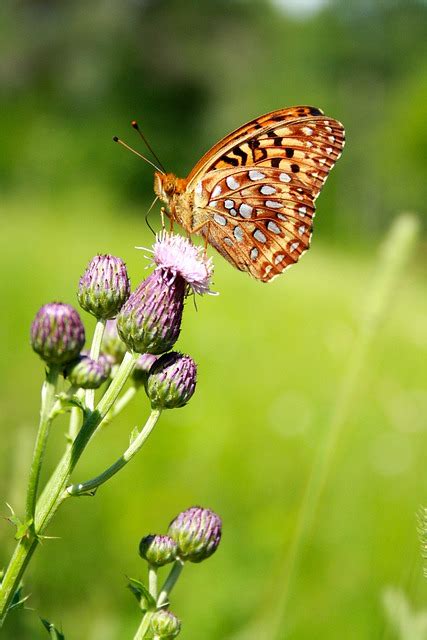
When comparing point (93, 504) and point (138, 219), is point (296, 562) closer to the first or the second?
point (93, 504)

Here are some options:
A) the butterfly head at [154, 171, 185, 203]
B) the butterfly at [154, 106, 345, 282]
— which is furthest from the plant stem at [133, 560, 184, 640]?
the butterfly head at [154, 171, 185, 203]

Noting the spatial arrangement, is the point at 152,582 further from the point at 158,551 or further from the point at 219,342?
the point at 219,342

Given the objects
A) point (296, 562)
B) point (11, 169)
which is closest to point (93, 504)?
point (296, 562)

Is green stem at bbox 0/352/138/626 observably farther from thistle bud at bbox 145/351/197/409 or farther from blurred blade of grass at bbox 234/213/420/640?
blurred blade of grass at bbox 234/213/420/640

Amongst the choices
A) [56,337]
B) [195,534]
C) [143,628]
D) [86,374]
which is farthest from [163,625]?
[56,337]

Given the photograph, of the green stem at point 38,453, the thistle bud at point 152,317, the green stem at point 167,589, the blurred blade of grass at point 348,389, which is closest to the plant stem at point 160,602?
the green stem at point 167,589
